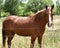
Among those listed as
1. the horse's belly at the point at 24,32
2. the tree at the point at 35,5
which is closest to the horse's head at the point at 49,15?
the horse's belly at the point at 24,32

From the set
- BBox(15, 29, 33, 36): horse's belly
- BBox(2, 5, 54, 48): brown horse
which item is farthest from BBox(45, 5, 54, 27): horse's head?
BBox(15, 29, 33, 36): horse's belly

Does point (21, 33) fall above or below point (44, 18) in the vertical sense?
below

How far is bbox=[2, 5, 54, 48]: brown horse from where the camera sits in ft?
20.7

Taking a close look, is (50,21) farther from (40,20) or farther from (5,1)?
(5,1)

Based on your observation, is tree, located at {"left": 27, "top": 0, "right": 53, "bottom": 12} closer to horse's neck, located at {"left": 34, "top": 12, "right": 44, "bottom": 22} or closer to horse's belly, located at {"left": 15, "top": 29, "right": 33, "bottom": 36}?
horse's belly, located at {"left": 15, "top": 29, "right": 33, "bottom": 36}

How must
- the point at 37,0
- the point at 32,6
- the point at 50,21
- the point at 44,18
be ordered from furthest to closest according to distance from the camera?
the point at 37,0 → the point at 32,6 → the point at 44,18 → the point at 50,21

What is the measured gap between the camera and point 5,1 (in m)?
60.3

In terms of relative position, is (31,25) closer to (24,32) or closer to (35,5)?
(24,32)

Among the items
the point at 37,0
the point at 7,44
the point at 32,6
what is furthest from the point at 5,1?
the point at 7,44

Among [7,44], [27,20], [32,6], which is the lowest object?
[32,6]

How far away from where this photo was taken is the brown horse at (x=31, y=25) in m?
6.30

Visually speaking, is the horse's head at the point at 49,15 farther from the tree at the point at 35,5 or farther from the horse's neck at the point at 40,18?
the tree at the point at 35,5

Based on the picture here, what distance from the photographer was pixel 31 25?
258 inches

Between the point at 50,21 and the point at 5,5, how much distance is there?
53441mm
